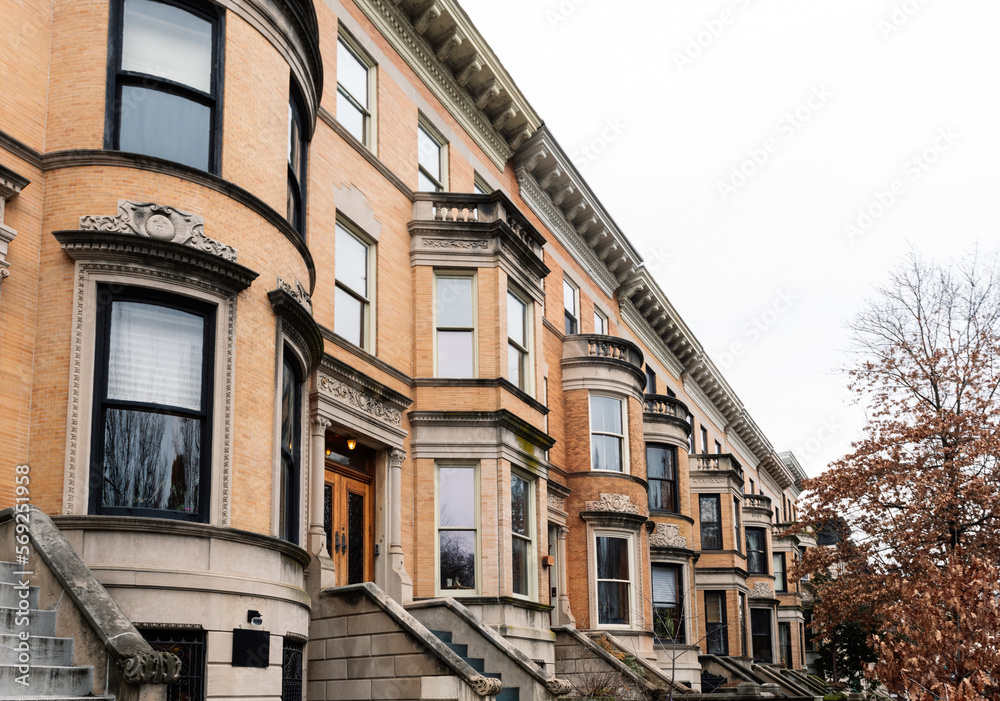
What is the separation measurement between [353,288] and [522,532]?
6445mm

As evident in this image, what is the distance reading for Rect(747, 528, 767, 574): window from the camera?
51.3m

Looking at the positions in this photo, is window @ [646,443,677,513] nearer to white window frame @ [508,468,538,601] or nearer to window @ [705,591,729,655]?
window @ [705,591,729,655]

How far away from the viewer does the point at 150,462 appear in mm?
10734

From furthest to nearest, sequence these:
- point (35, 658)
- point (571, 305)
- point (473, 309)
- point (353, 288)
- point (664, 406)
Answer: point (664, 406)
point (571, 305)
point (473, 309)
point (353, 288)
point (35, 658)

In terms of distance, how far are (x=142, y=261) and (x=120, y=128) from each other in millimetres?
1786

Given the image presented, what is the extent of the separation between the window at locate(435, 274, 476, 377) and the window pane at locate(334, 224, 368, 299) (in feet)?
6.60

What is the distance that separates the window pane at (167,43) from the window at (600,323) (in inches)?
877

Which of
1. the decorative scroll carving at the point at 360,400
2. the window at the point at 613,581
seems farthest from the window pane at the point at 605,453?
the decorative scroll carving at the point at 360,400

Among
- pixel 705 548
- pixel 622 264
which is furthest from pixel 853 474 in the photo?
pixel 705 548

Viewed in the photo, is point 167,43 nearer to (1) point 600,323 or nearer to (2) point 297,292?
(2) point 297,292

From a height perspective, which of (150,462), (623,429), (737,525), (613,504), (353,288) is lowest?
(737,525)

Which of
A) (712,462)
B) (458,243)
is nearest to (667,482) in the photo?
(712,462)

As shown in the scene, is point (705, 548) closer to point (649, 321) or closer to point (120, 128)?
point (649, 321)

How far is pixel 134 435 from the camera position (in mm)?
10703
